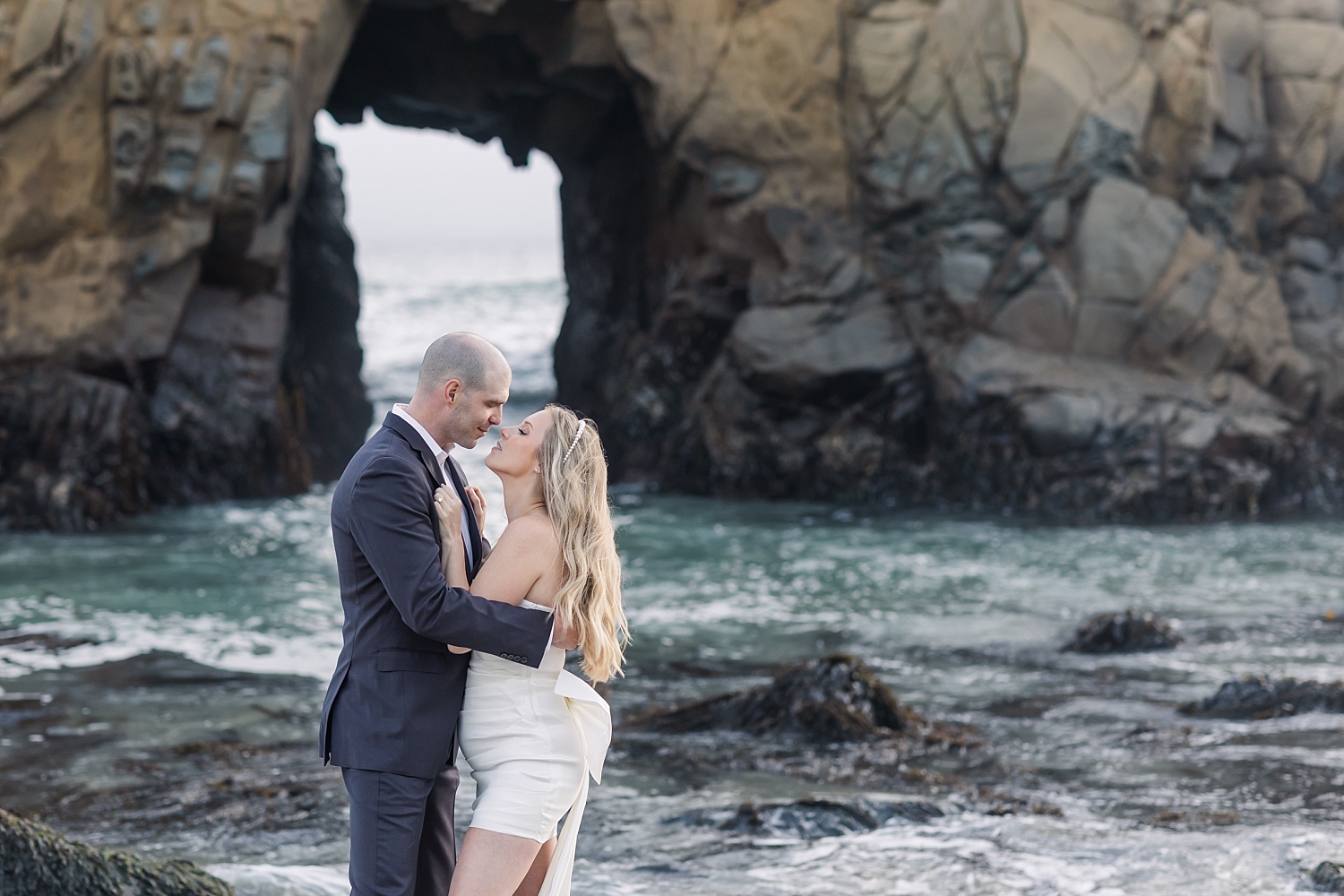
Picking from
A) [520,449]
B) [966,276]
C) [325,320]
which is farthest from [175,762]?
[325,320]

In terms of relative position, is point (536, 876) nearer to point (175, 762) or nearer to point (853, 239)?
point (175, 762)

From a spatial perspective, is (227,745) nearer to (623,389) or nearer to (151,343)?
(151,343)

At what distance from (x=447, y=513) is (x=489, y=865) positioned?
779 mm

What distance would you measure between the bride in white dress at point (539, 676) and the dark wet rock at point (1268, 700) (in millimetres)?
4627

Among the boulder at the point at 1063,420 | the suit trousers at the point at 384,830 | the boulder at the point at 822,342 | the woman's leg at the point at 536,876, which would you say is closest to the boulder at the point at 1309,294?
the boulder at the point at 1063,420

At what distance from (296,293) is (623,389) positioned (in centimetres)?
545

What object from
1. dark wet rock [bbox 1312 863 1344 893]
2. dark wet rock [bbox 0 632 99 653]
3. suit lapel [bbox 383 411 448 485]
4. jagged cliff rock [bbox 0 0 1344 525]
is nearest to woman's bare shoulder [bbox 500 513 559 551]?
suit lapel [bbox 383 411 448 485]

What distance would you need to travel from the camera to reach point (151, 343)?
583 inches

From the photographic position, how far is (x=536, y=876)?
3123 millimetres

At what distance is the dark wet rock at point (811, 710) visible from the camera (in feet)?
21.2

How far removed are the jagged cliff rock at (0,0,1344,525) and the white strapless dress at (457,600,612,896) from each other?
12253 millimetres

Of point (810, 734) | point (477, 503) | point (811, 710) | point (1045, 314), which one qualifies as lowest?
point (810, 734)

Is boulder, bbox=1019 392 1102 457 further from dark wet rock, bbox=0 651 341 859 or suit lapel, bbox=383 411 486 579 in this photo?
suit lapel, bbox=383 411 486 579

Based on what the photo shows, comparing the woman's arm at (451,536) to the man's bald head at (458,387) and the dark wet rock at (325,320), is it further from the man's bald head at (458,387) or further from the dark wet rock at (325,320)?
the dark wet rock at (325,320)
